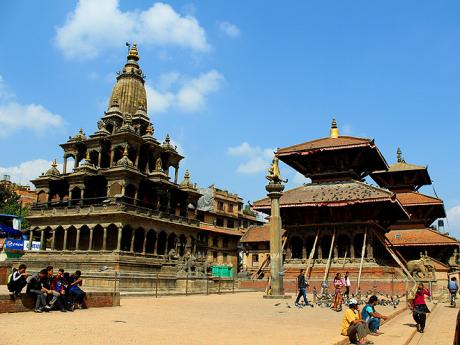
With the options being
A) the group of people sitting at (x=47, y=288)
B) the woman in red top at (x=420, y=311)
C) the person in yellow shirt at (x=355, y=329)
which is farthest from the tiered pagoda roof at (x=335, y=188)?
the person in yellow shirt at (x=355, y=329)

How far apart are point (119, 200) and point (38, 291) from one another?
34.1 meters

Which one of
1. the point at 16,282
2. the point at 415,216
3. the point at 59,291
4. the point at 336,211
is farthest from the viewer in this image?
the point at 415,216

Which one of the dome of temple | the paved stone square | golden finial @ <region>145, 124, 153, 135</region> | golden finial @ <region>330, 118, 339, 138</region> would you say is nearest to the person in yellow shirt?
the paved stone square

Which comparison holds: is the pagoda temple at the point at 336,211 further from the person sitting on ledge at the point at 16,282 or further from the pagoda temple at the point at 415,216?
the person sitting on ledge at the point at 16,282

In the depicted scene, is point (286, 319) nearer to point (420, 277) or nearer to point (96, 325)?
point (96, 325)

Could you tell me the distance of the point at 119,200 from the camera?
49.2 metres

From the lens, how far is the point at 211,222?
81125mm

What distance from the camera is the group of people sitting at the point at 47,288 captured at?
15.1 meters

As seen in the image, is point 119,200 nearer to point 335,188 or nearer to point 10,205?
point 335,188

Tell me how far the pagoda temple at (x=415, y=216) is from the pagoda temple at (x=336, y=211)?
23.1 feet

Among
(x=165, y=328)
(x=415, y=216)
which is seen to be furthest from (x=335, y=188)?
(x=165, y=328)

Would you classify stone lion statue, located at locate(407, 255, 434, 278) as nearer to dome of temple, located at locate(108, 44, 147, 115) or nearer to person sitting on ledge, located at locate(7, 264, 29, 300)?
person sitting on ledge, located at locate(7, 264, 29, 300)

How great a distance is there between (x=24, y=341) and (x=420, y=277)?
32919 millimetres

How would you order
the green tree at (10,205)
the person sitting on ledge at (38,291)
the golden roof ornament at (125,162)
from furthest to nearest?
the green tree at (10,205)
the golden roof ornament at (125,162)
the person sitting on ledge at (38,291)
